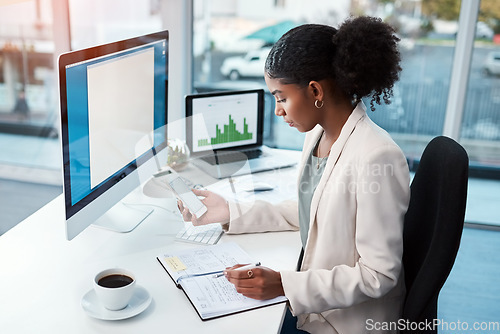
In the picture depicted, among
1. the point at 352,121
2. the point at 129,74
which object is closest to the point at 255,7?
the point at 129,74

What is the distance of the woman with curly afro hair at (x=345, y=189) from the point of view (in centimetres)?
116

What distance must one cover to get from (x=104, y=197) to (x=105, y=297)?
1.27ft

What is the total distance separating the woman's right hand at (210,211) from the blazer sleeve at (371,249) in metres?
0.34

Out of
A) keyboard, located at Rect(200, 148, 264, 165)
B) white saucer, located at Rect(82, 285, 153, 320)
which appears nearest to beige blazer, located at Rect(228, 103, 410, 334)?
white saucer, located at Rect(82, 285, 153, 320)

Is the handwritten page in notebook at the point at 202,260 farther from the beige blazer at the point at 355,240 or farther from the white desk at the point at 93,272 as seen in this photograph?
the beige blazer at the point at 355,240

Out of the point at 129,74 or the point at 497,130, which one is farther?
the point at 497,130

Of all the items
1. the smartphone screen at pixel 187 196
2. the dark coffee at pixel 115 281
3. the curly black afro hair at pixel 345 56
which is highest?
the curly black afro hair at pixel 345 56

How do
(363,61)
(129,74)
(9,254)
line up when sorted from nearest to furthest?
(363,61) < (9,254) < (129,74)

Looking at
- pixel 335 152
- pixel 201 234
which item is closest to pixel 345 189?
pixel 335 152

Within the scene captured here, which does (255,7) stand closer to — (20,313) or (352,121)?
(352,121)

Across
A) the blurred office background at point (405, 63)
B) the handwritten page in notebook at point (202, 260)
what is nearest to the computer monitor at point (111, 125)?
the handwritten page in notebook at point (202, 260)

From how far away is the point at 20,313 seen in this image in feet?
3.56

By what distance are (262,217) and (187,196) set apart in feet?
0.74

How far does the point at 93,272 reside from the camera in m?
1.25
